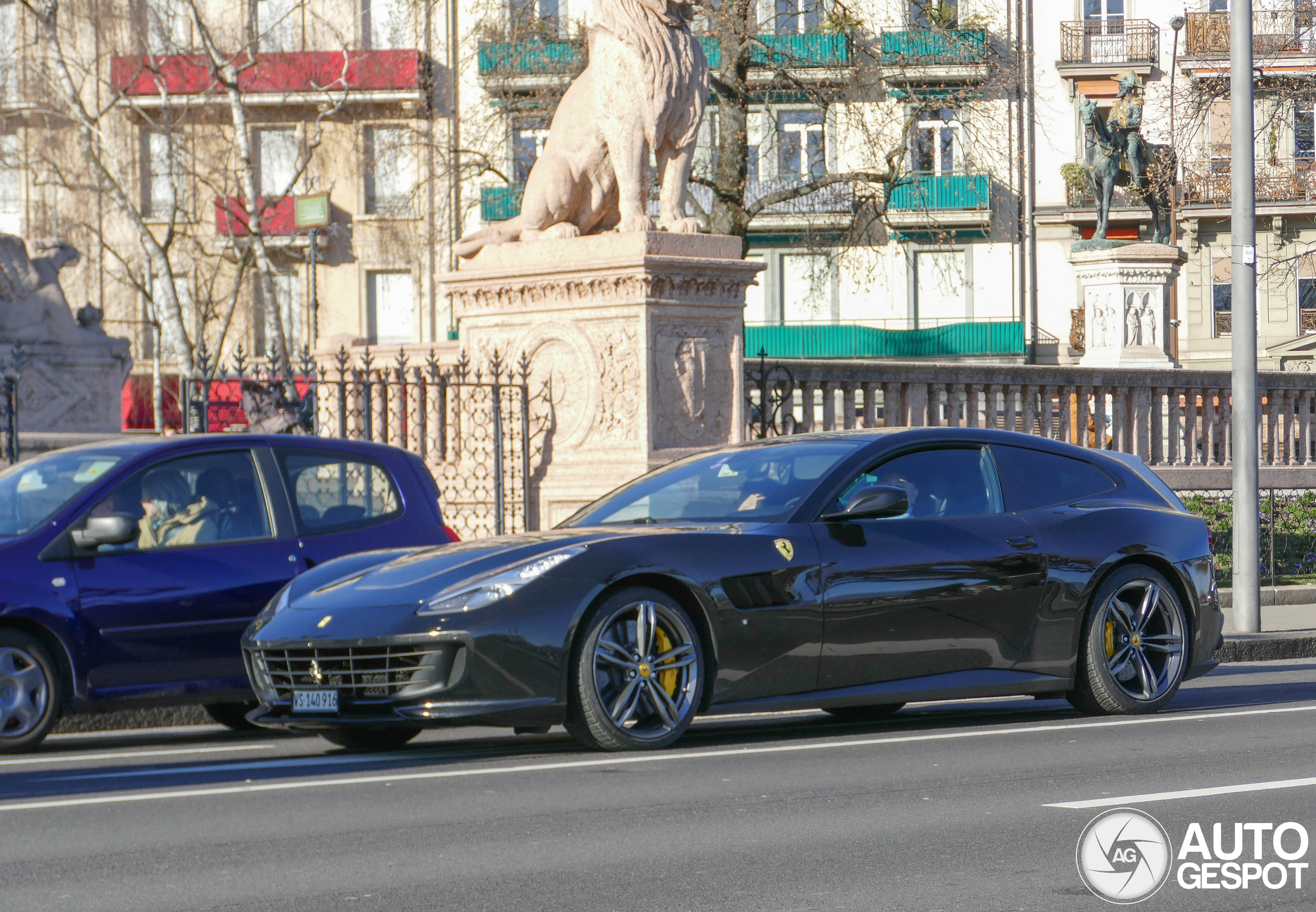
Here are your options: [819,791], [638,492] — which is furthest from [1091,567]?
[819,791]

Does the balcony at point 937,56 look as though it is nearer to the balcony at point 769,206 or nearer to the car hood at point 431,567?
the balcony at point 769,206

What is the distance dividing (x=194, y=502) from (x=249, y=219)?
3346 cm

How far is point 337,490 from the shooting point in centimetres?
995

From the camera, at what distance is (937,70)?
4222cm

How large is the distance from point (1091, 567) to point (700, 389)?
604cm

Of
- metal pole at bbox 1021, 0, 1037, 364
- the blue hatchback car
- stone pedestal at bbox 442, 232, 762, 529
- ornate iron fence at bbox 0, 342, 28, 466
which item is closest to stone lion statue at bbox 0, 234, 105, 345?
ornate iron fence at bbox 0, 342, 28, 466

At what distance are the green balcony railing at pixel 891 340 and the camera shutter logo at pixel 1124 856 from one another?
1746 inches

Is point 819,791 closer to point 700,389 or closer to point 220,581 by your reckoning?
point 220,581

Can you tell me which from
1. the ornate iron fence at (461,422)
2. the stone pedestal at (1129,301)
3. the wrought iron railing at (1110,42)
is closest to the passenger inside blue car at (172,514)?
the ornate iron fence at (461,422)

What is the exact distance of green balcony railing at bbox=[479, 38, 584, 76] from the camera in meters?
27.2

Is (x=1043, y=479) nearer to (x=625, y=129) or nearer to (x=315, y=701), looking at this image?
(x=315, y=701)

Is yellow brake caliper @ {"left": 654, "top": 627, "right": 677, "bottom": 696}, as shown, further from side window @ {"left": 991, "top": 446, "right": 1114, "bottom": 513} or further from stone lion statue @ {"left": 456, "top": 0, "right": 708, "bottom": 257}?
stone lion statue @ {"left": 456, "top": 0, "right": 708, "bottom": 257}

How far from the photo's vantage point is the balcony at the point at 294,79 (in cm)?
4238

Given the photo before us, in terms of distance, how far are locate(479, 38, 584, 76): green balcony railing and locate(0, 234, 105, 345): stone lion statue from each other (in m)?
6.53
